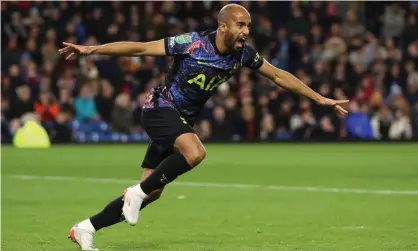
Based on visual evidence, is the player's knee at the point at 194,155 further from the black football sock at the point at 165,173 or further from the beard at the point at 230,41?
the beard at the point at 230,41

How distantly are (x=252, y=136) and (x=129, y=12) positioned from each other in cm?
489

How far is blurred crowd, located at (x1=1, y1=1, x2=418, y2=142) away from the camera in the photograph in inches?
1035

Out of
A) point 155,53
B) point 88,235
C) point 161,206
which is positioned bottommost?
point 161,206

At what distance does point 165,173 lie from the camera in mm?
8797

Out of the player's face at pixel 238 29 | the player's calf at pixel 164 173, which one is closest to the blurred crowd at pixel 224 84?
the player's face at pixel 238 29

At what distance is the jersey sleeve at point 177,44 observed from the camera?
30.0ft

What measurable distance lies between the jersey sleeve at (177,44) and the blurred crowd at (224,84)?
16.7 m

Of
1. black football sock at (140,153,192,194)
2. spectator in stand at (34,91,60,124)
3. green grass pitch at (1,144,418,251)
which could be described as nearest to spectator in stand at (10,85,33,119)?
spectator in stand at (34,91,60,124)

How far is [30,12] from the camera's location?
2747 cm

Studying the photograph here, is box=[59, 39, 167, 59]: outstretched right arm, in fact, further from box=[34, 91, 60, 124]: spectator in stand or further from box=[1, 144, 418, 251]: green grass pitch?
box=[34, 91, 60, 124]: spectator in stand

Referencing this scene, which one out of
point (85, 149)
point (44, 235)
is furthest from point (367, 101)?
point (44, 235)

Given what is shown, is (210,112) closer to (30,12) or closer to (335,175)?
(30,12)

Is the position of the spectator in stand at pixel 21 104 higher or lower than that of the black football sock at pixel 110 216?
lower

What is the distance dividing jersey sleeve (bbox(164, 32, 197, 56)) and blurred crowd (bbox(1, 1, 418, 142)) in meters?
16.7
